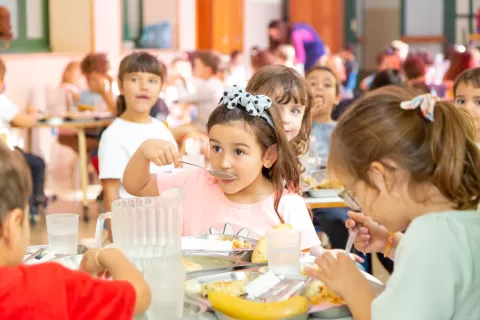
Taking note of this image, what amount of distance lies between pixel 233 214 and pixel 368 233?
55 centimetres

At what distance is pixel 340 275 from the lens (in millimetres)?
1626

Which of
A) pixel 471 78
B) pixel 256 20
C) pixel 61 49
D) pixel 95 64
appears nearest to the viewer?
pixel 471 78

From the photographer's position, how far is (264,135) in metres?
2.45

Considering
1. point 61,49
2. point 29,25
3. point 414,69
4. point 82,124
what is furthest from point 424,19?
point 82,124

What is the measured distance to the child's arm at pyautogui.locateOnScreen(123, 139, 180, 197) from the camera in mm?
2297

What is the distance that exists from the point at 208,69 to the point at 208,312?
5779 millimetres

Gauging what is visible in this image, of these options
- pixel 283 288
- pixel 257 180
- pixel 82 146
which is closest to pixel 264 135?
pixel 257 180

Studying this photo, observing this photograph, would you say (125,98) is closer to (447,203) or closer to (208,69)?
(447,203)

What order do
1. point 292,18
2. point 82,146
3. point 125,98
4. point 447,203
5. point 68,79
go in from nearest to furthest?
point 447,203 → point 125,98 → point 82,146 → point 68,79 → point 292,18

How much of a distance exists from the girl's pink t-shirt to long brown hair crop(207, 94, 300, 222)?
0.03 meters

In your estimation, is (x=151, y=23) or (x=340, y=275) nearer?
(x=340, y=275)

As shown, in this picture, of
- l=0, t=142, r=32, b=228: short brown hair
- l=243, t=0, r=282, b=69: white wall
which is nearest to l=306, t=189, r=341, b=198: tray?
l=0, t=142, r=32, b=228: short brown hair

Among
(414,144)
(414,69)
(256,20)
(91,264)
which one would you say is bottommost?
(91,264)

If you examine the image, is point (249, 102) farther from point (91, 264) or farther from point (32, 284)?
point (32, 284)
